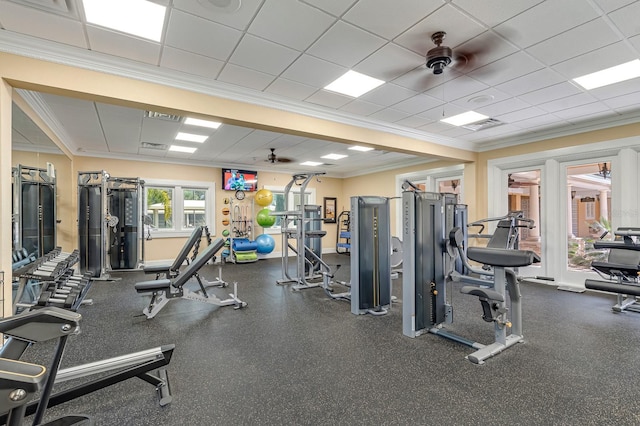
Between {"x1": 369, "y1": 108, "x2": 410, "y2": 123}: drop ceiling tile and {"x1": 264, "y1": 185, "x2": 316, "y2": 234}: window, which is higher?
{"x1": 369, "y1": 108, "x2": 410, "y2": 123}: drop ceiling tile

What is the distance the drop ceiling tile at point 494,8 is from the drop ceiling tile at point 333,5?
0.76 meters

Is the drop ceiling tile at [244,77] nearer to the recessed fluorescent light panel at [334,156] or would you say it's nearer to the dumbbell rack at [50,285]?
the dumbbell rack at [50,285]

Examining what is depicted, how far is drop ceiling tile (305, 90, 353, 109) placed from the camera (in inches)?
148

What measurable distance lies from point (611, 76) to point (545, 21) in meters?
1.68

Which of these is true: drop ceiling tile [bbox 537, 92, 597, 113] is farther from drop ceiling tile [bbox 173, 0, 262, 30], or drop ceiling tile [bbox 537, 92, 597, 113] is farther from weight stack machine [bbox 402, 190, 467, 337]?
drop ceiling tile [bbox 173, 0, 262, 30]

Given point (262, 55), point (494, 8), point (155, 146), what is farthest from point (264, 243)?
point (494, 8)

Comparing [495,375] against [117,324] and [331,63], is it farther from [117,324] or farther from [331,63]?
[117,324]

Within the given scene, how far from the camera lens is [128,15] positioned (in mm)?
2285

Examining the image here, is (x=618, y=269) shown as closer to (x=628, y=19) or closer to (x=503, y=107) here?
(x=503, y=107)

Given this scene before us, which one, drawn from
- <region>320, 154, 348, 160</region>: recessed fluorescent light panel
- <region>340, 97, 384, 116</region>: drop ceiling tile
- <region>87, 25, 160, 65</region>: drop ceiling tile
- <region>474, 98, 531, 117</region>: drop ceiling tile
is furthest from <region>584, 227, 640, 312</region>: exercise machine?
<region>87, 25, 160, 65</region>: drop ceiling tile

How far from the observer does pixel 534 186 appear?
5836 millimetres

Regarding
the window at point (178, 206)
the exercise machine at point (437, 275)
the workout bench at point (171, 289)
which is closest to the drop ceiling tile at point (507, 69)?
the exercise machine at point (437, 275)

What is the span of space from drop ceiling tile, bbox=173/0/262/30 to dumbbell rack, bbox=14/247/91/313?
9.61ft

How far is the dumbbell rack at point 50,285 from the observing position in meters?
3.10
